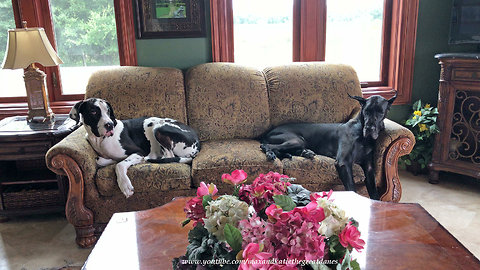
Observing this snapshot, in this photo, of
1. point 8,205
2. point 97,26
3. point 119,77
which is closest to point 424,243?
point 119,77

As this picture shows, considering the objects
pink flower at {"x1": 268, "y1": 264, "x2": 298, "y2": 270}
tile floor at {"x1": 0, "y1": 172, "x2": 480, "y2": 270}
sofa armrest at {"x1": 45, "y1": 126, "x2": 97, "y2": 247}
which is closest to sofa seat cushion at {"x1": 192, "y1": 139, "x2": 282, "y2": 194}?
sofa armrest at {"x1": 45, "y1": 126, "x2": 97, "y2": 247}

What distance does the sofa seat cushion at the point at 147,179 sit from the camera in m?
2.38

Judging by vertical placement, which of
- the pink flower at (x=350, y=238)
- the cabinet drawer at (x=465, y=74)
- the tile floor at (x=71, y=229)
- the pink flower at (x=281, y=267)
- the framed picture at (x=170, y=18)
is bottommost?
the tile floor at (x=71, y=229)

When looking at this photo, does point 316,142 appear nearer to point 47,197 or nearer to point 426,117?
point 426,117

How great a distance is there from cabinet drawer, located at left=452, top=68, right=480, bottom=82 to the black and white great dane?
208cm

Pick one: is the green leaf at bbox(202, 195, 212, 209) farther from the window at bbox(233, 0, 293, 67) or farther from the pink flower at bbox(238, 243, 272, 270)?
the window at bbox(233, 0, 293, 67)

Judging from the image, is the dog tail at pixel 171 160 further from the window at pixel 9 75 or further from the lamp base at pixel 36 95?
the window at pixel 9 75

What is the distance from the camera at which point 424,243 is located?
1.50m

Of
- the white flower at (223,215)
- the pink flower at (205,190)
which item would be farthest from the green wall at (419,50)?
the white flower at (223,215)

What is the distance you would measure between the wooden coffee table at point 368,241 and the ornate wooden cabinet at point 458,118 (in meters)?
1.66

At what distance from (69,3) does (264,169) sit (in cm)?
215

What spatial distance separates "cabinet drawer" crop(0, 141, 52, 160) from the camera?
260 centimetres

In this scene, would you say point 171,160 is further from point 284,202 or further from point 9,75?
point 9,75

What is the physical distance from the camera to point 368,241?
152cm
